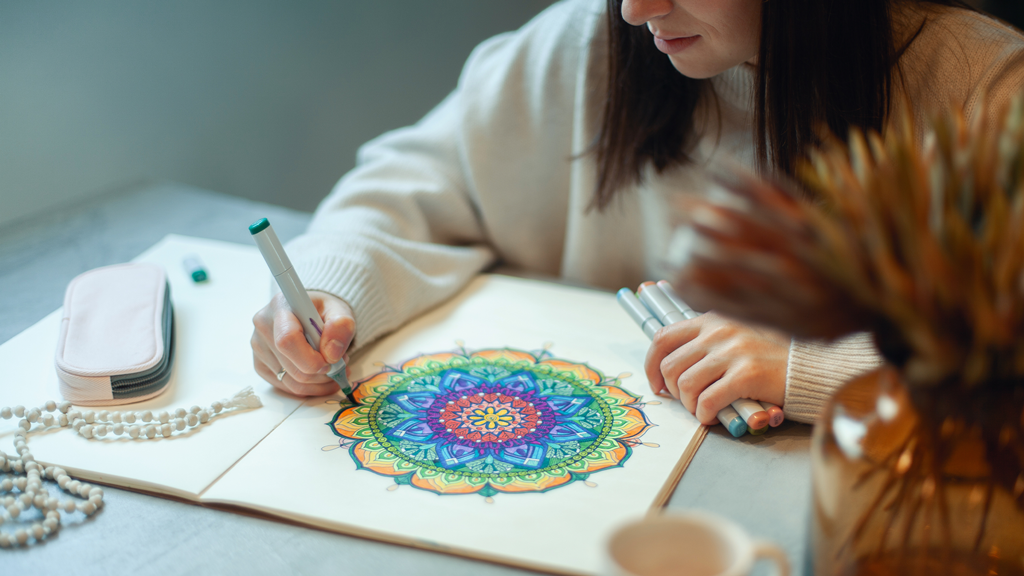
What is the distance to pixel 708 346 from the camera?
26.7 inches

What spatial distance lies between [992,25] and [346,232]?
753 millimetres

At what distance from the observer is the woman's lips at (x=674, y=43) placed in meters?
0.77

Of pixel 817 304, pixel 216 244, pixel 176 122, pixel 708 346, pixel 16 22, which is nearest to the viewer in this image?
pixel 817 304

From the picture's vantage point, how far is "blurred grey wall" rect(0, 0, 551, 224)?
1300 millimetres

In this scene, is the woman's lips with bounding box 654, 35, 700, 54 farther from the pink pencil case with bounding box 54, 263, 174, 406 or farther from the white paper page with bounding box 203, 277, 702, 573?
the pink pencil case with bounding box 54, 263, 174, 406

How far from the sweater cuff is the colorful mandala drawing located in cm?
13

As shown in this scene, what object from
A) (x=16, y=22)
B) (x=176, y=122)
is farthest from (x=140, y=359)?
(x=176, y=122)

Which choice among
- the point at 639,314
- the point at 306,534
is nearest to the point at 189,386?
the point at 306,534

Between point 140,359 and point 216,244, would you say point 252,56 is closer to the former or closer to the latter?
point 216,244

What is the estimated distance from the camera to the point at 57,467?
0.62 meters

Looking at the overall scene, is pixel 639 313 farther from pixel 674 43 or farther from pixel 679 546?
pixel 679 546

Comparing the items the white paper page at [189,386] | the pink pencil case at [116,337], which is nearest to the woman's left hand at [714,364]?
the white paper page at [189,386]

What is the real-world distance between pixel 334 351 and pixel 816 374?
1.43ft

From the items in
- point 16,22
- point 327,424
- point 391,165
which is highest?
point 16,22
